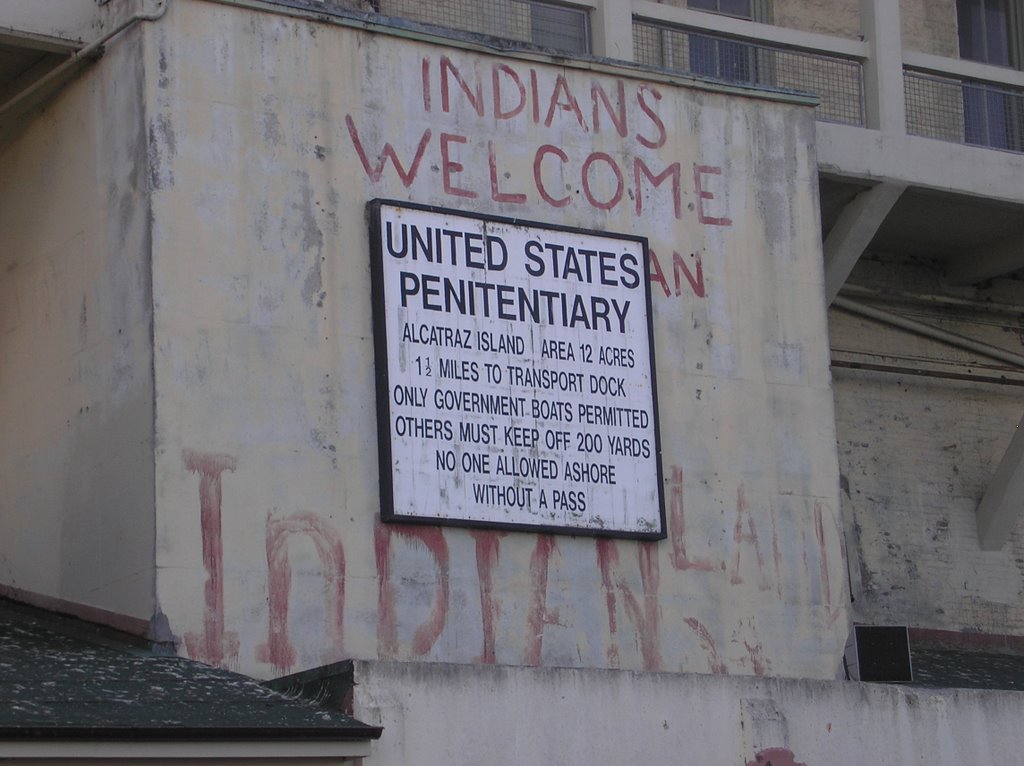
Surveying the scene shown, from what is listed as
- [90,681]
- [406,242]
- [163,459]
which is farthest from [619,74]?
[90,681]

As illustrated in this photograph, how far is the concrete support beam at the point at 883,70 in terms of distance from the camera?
1762cm

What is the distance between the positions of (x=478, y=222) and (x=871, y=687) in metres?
4.13

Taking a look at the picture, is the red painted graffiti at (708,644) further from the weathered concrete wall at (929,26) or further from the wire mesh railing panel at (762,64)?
the weathered concrete wall at (929,26)

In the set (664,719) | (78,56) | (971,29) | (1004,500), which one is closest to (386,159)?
Answer: (78,56)

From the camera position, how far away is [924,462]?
63.8 ft

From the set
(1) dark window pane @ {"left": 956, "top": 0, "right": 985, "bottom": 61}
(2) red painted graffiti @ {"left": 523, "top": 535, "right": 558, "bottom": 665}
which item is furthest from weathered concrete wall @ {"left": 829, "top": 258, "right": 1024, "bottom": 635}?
(2) red painted graffiti @ {"left": 523, "top": 535, "right": 558, "bottom": 665}

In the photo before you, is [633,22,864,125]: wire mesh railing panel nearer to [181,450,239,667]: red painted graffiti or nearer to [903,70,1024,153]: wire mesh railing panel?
[903,70,1024,153]: wire mesh railing panel

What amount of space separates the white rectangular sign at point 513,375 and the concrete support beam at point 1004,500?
5.43 metres

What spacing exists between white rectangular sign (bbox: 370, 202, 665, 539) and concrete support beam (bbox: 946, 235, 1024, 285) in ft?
17.7

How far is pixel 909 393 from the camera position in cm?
1955

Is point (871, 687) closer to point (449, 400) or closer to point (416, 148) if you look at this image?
point (449, 400)

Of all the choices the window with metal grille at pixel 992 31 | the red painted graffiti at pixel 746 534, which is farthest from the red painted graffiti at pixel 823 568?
the window with metal grille at pixel 992 31

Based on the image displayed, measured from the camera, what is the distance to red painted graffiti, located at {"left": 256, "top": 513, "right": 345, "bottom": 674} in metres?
13.3

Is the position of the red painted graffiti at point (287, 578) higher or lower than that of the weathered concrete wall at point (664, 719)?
higher
